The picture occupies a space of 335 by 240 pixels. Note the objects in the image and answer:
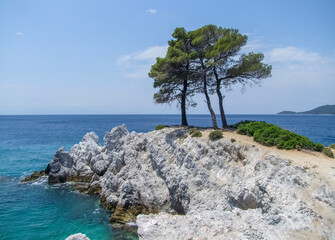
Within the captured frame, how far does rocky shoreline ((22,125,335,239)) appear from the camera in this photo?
47.1 ft

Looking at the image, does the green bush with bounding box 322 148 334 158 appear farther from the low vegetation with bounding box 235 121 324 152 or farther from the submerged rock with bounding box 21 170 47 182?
the submerged rock with bounding box 21 170 47 182

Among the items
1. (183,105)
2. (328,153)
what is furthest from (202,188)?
(183,105)

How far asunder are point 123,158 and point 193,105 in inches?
529

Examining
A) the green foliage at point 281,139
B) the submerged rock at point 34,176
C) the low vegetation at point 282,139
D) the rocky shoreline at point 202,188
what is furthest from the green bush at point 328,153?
the submerged rock at point 34,176

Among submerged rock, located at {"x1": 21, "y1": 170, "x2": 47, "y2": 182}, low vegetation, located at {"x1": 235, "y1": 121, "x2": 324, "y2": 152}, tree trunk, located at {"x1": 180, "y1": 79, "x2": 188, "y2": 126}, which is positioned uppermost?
tree trunk, located at {"x1": 180, "y1": 79, "x2": 188, "y2": 126}

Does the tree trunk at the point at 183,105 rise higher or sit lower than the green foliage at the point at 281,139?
higher

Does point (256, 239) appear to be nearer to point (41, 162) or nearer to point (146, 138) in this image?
point (146, 138)

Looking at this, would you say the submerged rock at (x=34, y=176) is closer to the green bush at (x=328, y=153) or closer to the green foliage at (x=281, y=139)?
the green foliage at (x=281, y=139)

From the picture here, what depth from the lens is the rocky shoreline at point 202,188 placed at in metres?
14.4

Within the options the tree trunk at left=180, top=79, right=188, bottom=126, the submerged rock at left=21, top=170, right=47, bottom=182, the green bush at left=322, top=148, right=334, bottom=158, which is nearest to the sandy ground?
the green bush at left=322, top=148, right=334, bottom=158

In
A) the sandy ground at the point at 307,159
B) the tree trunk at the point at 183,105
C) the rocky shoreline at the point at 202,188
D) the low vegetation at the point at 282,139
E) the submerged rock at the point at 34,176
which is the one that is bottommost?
the submerged rock at the point at 34,176

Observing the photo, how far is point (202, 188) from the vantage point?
2161cm

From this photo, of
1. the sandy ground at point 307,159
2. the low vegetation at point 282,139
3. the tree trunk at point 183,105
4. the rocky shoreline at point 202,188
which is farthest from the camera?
the tree trunk at point 183,105

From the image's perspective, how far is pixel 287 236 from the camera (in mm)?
13172
